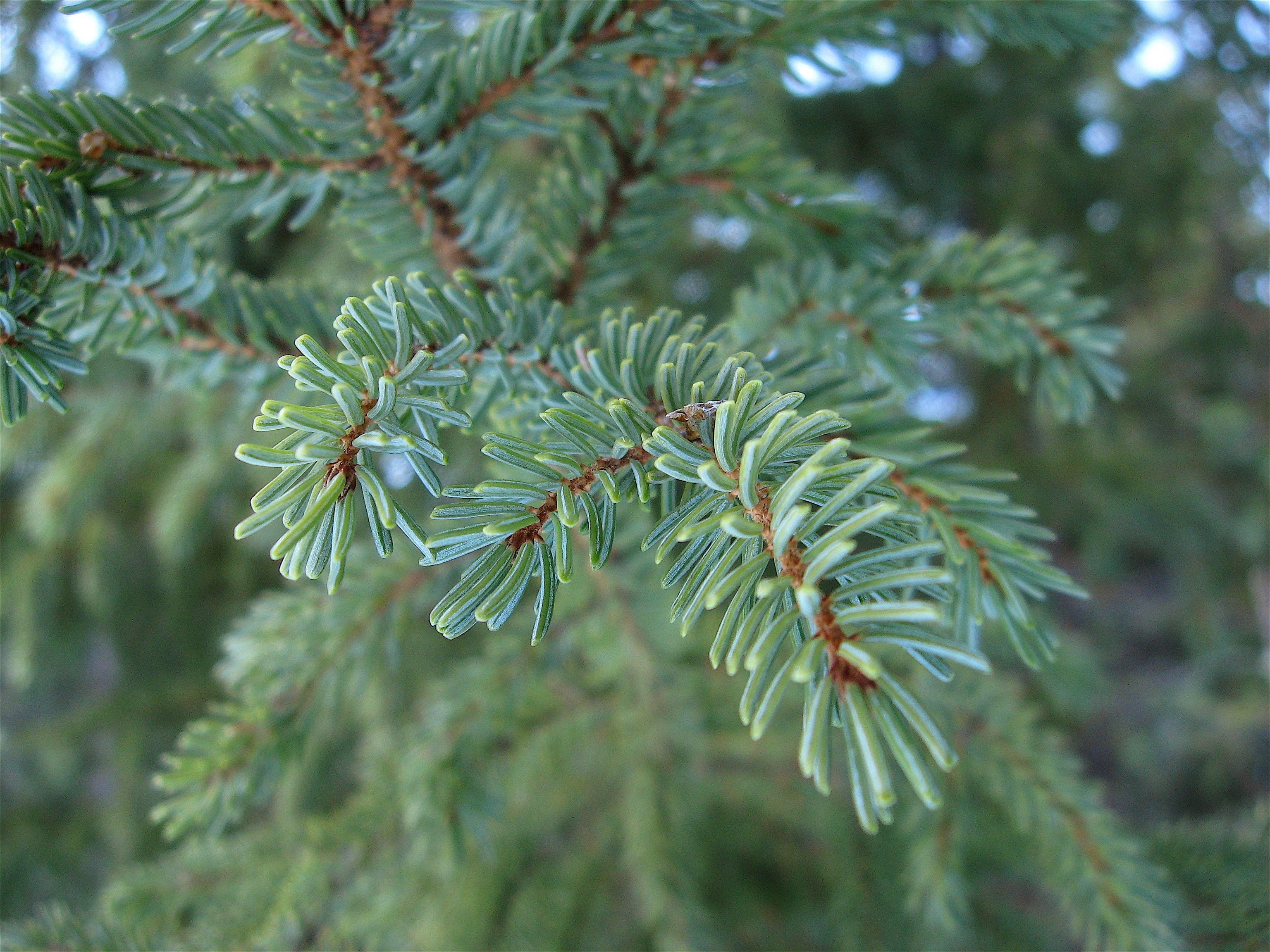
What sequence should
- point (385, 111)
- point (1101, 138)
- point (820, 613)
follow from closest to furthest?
point (820, 613)
point (385, 111)
point (1101, 138)

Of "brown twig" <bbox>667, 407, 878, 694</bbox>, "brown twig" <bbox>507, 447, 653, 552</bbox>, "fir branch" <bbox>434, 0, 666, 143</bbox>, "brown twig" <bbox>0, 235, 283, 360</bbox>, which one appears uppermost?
"fir branch" <bbox>434, 0, 666, 143</bbox>

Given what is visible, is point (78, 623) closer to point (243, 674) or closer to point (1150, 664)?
point (243, 674)

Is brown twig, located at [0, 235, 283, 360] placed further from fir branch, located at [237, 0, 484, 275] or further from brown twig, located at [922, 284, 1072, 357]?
brown twig, located at [922, 284, 1072, 357]

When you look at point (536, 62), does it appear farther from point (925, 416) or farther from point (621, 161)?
point (925, 416)


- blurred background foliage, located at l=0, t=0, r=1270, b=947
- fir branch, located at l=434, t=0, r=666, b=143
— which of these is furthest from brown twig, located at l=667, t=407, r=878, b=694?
blurred background foliage, located at l=0, t=0, r=1270, b=947

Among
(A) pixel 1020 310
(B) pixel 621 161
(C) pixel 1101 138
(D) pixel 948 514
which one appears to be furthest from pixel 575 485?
(C) pixel 1101 138

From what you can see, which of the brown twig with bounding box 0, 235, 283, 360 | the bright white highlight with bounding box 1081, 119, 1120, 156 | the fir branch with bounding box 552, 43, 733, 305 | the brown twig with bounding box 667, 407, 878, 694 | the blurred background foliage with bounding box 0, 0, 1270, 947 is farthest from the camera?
the bright white highlight with bounding box 1081, 119, 1120, 156

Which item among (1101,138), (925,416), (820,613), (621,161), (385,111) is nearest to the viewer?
(820,613)

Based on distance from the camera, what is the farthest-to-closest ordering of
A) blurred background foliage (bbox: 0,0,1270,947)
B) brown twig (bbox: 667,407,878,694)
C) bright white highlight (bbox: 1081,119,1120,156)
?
bright white highlight (bbox: 1081,119,1120,156), blurred background foliage (bbox: 0,0,1270,947), brown twig (bbox: 667,407,878,694)

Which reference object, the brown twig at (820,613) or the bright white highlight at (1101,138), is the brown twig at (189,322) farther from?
the bright white highlight at (1101,138)
